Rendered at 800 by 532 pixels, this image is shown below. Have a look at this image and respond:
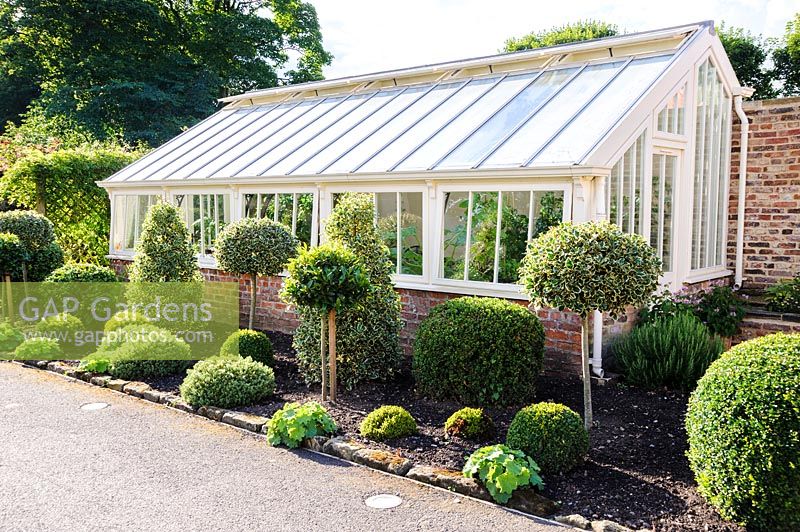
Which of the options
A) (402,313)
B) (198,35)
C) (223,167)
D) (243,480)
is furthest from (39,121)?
(243,480)

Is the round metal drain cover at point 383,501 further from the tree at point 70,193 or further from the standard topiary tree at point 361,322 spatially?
the tree at point 70,193

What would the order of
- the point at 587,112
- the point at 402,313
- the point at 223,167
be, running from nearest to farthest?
the point at 587,112 < the point at 402,313 < the point at 223,167

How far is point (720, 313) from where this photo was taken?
25.0 feet

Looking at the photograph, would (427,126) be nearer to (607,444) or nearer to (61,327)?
(607,444)

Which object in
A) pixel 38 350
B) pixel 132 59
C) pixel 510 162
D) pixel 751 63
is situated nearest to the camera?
pixel 510 162

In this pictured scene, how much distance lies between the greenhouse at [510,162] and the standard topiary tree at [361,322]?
3.71 ft

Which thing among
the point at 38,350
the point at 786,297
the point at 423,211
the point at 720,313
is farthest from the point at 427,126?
the point at 38,350

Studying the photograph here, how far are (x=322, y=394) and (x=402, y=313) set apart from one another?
2.06 metres

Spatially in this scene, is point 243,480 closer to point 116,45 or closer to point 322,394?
point 322,394

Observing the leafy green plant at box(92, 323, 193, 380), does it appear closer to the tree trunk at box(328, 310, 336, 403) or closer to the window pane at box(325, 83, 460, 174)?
the tree trunk at box(328, 310, 336, 403)

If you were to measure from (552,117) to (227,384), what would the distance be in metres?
4.90

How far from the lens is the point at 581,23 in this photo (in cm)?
2894

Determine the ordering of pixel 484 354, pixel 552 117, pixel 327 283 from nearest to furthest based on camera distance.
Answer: pixel 484 354
pixel 327 283
pixel 552 117

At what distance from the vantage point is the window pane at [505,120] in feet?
26.0
